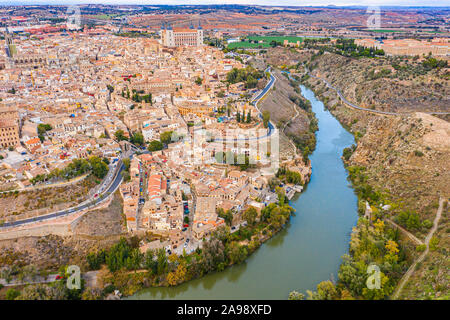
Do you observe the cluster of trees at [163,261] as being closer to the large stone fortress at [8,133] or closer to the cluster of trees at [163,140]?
the cluster of trees at [163,140]

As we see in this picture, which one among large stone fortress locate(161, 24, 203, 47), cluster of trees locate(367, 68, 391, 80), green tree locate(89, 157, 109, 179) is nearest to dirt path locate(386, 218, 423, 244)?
green tree locate(89, 157, 109, 179)

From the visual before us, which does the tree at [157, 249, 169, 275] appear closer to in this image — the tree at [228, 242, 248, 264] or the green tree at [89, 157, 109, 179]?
the tree at [228, 242, 248, 264]

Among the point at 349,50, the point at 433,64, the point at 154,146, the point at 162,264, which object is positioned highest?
the point at 349,50

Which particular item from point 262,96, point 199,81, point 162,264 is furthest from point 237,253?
point 199,81

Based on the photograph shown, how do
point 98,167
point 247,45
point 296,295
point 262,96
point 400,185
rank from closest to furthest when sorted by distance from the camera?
point 296,295 < point 98,167 < point 400,185 < point 262,96 < point 247,45

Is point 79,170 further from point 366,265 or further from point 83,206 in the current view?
point 366,265

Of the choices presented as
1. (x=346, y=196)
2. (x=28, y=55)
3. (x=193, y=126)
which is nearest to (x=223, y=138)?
(x=193, y=126)

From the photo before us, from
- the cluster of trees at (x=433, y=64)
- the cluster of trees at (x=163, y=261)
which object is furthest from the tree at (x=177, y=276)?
the cluster of trees at (x=433, y=64)

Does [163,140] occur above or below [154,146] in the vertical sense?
above
